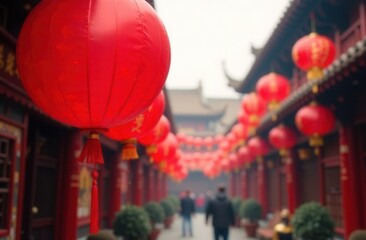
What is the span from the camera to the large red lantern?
3330mm

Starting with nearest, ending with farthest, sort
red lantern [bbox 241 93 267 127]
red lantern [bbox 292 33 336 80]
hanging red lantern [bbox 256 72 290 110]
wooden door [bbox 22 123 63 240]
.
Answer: wooden door [bbox 22 123 63 240]
red lantern [bbox 292 33 336 80]
hanging red lantern [bbox 256 72 290 110]
red lantern [bbox 241 93 267 127]

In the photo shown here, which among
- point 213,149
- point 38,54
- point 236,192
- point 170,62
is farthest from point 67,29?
point 213,149

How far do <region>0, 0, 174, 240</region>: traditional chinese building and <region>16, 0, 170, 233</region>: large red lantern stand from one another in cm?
182

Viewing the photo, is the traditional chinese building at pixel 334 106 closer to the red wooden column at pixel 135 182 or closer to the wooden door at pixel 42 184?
the red wooden column at pixel 135 182

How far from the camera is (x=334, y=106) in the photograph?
28.1 ft

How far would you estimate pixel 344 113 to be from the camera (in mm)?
8430

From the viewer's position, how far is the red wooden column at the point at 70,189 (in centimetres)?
780

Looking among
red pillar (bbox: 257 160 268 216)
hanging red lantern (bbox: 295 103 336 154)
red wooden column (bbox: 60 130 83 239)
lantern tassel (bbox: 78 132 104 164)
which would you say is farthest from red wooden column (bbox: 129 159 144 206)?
lantern tassel (bbox: 78 132 104 164)

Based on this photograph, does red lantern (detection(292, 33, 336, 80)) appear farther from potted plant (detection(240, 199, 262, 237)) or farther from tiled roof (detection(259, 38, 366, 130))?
potted plant (detection(240, 199, 262, 237))

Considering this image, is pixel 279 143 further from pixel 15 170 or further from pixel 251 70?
pixel 15 170

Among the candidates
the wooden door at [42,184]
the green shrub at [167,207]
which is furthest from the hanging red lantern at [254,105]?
the green shrub at [167,207]

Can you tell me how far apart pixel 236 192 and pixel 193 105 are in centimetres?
1811

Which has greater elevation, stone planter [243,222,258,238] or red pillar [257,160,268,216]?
red pillar [257,160,268,216]

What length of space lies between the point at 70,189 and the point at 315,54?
468 cm
